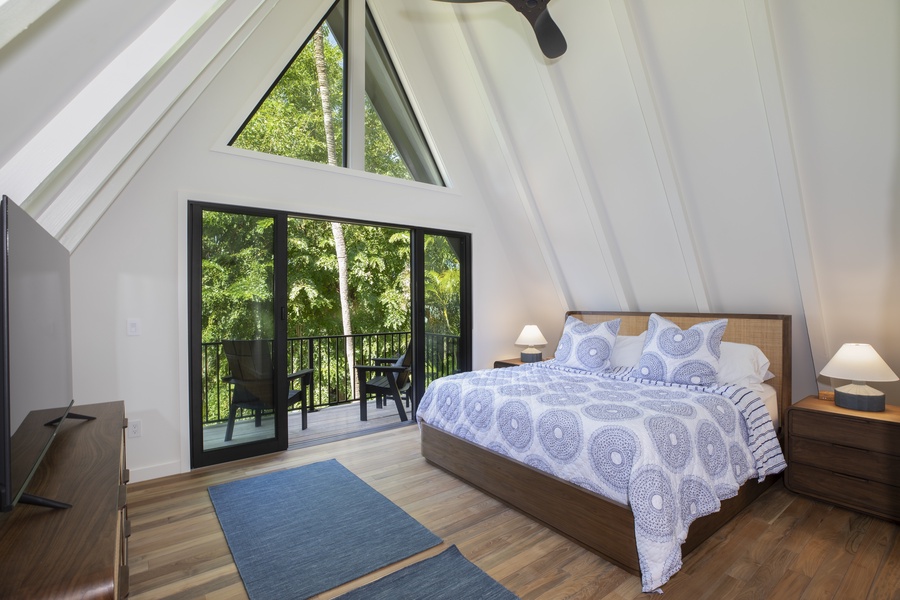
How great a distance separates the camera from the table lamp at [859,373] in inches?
101

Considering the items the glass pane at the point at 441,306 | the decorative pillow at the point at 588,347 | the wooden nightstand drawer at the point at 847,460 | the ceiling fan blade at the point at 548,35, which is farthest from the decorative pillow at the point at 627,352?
the ceiling fan blade at the point at 548,35

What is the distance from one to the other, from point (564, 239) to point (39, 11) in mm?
4011

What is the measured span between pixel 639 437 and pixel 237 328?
287 centimetres

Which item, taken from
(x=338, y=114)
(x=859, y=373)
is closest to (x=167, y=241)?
(x=338, y=114)

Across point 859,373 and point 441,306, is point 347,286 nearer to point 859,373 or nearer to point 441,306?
point 441,306

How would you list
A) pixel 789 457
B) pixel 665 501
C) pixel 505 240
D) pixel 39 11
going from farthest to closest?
1. pixel 505 240
2. pixel 789 457
3. pixel 665 501
4. pixel 39 11

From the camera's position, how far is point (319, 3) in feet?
12.0

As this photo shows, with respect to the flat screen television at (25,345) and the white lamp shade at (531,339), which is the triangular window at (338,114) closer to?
the white lamp shade at (531,339)

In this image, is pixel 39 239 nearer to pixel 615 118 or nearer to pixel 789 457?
pixel 615 118

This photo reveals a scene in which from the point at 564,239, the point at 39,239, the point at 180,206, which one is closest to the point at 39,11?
the point at 39,239

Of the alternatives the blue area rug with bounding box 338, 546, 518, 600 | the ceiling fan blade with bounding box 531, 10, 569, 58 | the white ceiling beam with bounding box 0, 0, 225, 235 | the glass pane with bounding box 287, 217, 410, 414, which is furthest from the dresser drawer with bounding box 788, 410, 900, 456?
the glass pane with bounding box 287, 217, 410, 414

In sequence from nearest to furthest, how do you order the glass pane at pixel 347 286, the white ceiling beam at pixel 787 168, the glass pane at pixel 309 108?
1. the white ceiling beam at pixel 787 168
2. the glass pane at pixel 309 108
3. the glass pane at pixel 347 286

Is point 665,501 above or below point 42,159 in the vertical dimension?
below

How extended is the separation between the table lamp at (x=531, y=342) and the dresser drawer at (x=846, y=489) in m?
2.27
